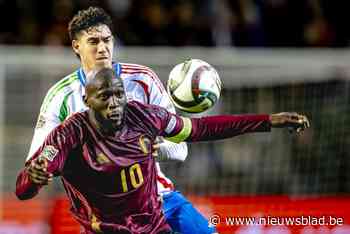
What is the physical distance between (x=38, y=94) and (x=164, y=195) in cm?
268

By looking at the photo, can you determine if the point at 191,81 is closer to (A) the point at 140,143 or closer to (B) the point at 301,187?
(A) the point at 140,143

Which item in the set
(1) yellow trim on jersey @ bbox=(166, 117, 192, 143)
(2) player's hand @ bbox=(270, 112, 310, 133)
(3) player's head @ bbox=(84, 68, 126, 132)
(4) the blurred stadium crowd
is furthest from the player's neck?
(4) the blurred stadium crowd

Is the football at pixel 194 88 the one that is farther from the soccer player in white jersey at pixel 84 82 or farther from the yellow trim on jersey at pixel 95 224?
the yellow trim on jersey at pixel 95 224

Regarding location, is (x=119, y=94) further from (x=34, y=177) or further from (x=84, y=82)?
(x=34, y=177)

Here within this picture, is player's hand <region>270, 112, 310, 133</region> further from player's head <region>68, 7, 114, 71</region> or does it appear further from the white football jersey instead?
player's head <region>68, 7, 114, 71</region>

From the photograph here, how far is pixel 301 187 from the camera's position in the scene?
22.1 ft

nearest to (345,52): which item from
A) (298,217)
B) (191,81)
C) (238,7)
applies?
(238,7)

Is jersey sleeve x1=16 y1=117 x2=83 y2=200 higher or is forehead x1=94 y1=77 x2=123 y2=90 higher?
forehead x1=94 y1=77 x2=123 y2=90

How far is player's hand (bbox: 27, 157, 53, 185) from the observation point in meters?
3.78

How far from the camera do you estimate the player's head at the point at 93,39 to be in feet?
13.0

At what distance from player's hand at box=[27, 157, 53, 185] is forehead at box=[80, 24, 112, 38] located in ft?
1.52

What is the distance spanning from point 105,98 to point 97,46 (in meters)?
0.20

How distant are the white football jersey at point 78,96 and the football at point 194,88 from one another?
1.9 inches

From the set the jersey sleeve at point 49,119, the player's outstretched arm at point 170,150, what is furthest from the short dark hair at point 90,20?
the player's outstretched arm at point 170,150
